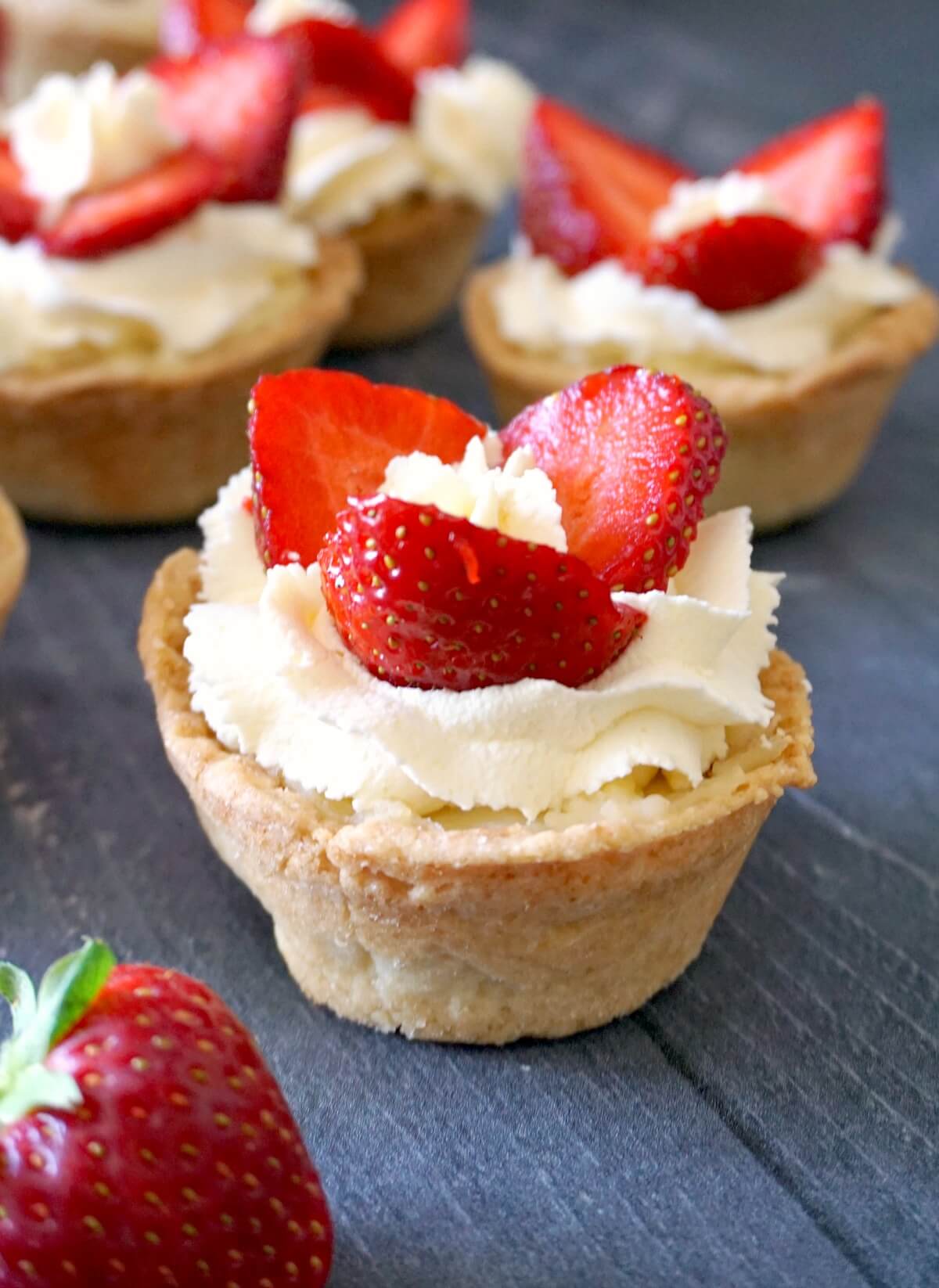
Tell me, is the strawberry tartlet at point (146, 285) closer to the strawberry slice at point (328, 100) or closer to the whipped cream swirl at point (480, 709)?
the strawberry slice at point (328, 100)

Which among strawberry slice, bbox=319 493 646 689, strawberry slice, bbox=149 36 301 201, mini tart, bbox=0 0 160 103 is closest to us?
strawberry slice, bbox=319 493 646 689

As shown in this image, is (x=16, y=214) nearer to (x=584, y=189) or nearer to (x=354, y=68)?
(x=354, y=68)

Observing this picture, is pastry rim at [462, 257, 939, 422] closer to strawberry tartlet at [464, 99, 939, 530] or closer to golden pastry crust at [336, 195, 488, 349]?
strawberry tartlet at [464, 99, 939, 530]

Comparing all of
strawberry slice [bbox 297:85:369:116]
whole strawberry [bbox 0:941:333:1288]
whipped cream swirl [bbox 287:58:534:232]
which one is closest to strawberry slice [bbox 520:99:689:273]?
whipped cream swirl [bbox 287:58:534:232]

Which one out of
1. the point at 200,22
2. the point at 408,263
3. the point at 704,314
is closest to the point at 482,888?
the point at 704,314

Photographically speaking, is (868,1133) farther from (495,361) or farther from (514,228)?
(514,228)
